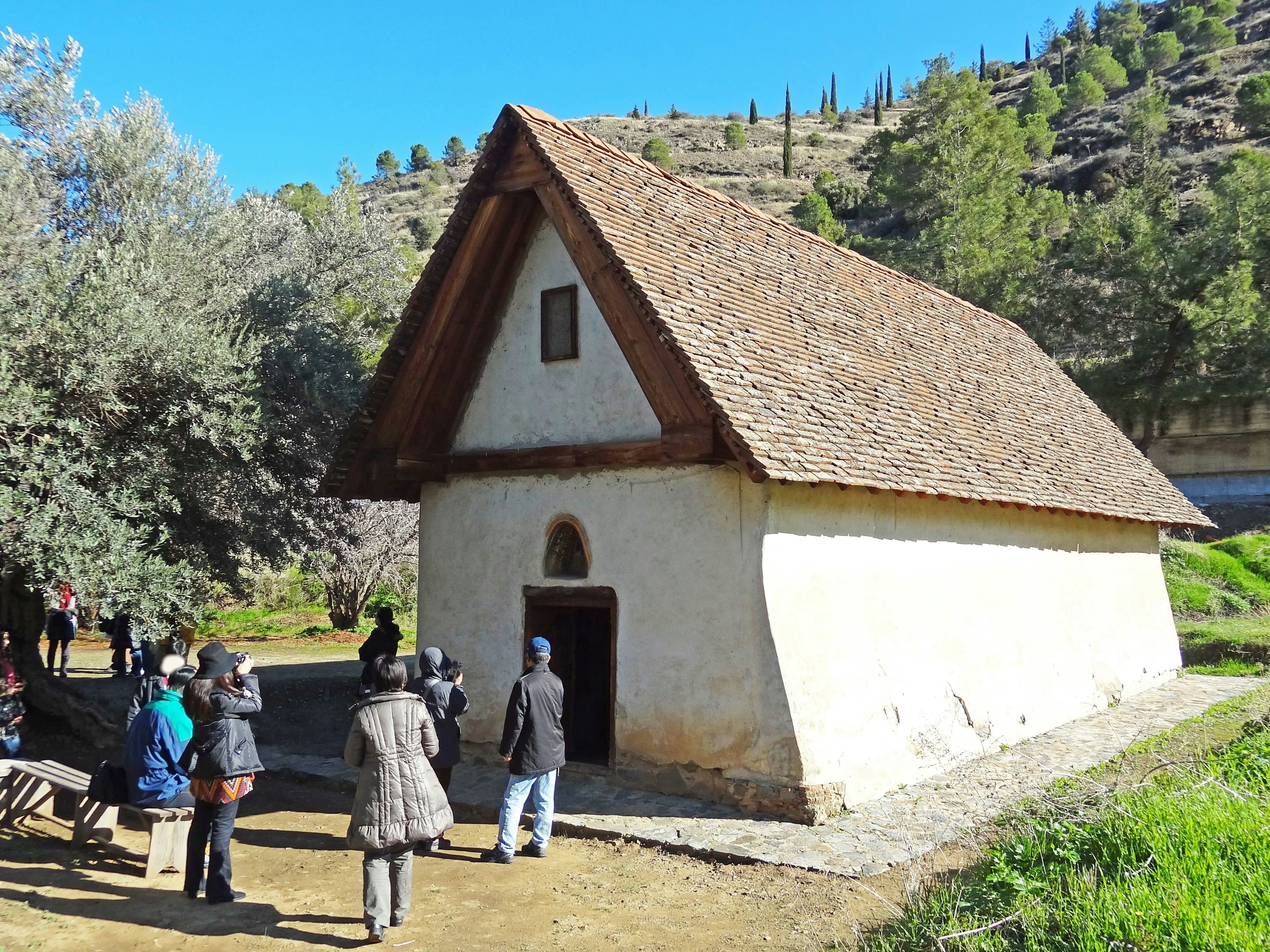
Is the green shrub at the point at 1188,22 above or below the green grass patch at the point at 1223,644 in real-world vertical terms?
above

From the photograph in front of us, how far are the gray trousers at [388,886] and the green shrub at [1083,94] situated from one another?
9368cm

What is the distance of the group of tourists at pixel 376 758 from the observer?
5926mm

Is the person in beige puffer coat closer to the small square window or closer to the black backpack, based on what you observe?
the black backpack

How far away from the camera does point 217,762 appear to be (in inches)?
257

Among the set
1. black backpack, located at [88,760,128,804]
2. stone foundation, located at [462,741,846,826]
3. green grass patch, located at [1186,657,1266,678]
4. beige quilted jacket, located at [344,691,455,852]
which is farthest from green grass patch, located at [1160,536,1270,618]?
black backpack, located at [88,760,128,804]

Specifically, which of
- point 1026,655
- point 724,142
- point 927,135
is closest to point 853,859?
point 1026,655

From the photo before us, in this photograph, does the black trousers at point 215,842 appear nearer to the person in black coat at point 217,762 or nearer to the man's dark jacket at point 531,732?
the person in black coat at point 217,762

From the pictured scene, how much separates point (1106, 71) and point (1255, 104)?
1115 inches

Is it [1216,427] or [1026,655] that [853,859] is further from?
[1216,427]

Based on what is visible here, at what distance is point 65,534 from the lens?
9.36m

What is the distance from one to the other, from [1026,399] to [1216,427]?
24.8 m

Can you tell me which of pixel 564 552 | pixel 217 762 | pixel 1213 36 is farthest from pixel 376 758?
pixel 1213 36

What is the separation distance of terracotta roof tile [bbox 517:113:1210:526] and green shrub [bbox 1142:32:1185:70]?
89.3 metres

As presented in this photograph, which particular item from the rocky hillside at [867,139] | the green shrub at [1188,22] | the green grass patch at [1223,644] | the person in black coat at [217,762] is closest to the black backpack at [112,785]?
the person in black coat at [217,762]
